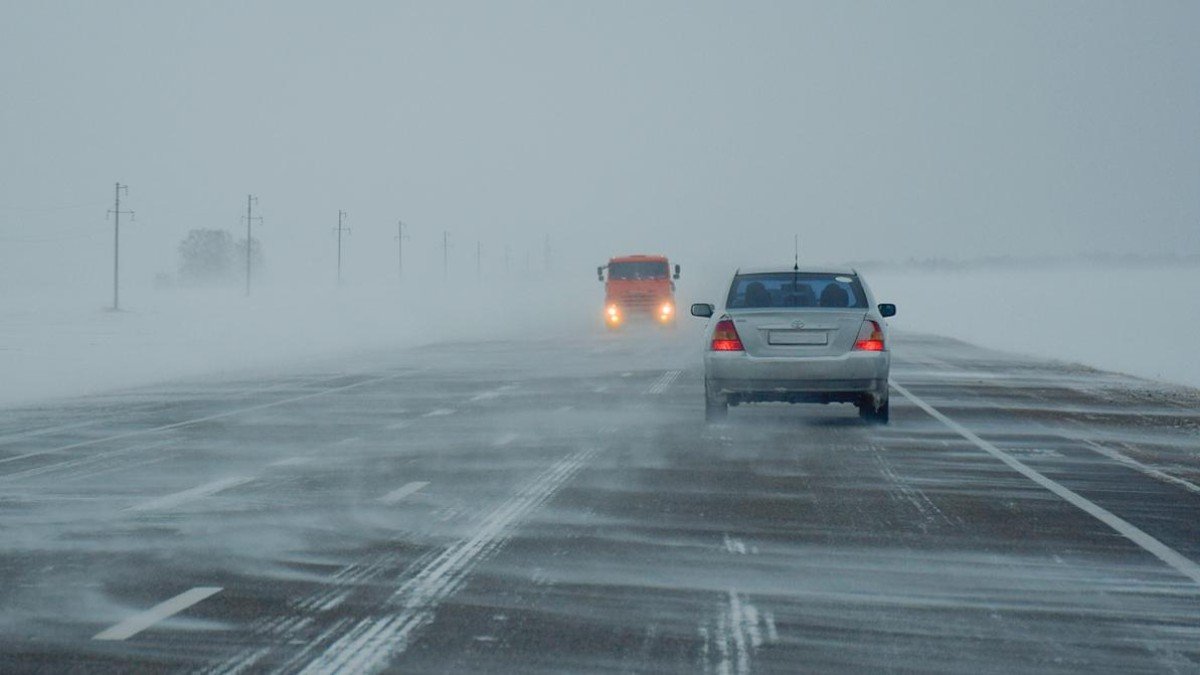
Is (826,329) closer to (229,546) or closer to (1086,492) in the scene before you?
(1086,492)

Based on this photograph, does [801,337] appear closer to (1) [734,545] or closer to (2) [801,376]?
(2) [801,376]

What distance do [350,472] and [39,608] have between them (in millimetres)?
5841

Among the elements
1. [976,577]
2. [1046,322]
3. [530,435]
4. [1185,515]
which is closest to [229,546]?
[976,577]

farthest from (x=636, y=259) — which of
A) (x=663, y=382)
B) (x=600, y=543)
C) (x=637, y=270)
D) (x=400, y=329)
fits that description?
(x=600, y=543)

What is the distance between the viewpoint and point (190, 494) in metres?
11.7

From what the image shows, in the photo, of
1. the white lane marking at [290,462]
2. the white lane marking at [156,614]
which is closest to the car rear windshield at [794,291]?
the white lane marking at [290,462]

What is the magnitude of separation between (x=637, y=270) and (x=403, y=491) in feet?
124

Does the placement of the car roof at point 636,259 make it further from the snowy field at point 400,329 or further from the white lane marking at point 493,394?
Result: the white lane marking at point 493,394

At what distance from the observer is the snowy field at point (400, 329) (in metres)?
32.8

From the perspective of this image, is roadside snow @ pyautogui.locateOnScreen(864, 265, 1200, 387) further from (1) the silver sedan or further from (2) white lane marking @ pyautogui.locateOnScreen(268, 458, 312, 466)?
(2) white lane marking @ pyautogui.locateOnScreen(268, 458, 312, 466)

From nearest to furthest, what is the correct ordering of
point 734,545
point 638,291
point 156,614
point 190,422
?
point 156,614, point 734,545, point 190,422, point 638,291

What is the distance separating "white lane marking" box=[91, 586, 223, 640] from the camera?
676 cm

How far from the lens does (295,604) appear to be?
7.42 m

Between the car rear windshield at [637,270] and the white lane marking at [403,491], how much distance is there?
3691 centimetres
